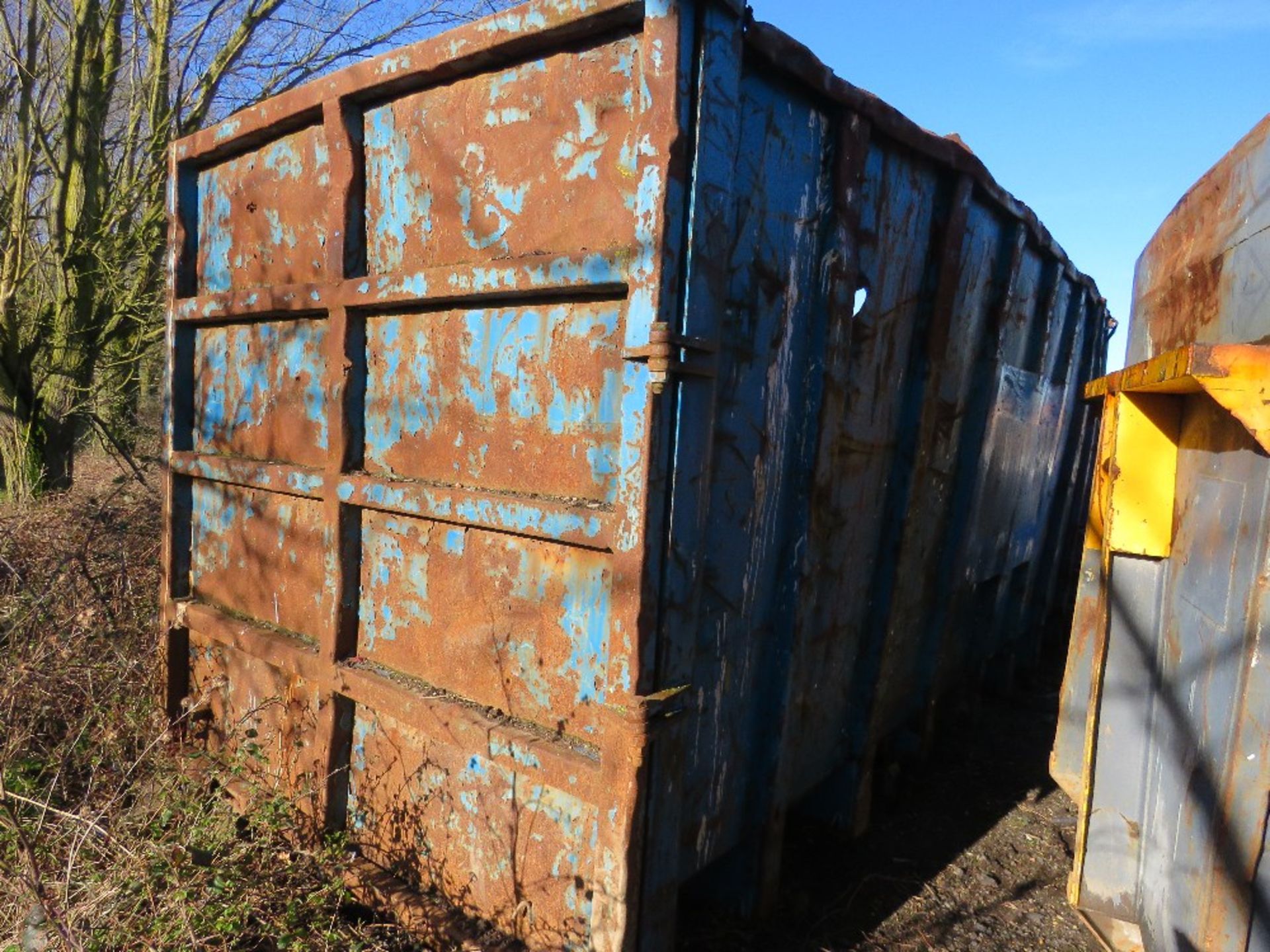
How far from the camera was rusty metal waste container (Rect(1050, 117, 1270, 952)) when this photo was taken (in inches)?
56.7

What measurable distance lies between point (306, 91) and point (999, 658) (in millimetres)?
4773

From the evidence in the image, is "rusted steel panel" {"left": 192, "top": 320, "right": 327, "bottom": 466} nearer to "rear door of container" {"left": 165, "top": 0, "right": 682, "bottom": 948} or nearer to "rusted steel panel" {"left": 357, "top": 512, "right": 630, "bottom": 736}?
"rear door of container" {"left": 165, "top": 0, "right": 682, "bottom": 948}

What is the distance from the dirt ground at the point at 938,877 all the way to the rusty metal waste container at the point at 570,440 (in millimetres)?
176

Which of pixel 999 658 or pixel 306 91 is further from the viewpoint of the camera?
pixel 999 658

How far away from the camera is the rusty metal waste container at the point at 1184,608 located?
144 centimetres

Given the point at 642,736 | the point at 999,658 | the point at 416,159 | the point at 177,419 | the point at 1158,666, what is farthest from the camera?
the point at 999,658

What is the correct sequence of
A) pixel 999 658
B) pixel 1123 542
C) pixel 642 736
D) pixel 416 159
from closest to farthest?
pixel 642 736, pixel 1123 542, pixel 416 159, pixel 999 658

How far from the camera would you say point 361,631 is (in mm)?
2609

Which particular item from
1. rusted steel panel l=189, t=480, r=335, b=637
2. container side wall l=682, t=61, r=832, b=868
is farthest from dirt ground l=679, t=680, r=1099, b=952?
rusted steel panel l=189, t=480, r=335, b=637

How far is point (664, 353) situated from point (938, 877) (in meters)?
2.31

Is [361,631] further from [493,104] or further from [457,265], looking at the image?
[493,104]

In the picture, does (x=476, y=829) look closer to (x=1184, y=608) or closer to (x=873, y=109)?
(x=1184, y=608)

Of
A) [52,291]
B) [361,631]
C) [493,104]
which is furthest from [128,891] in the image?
→ [52,291]

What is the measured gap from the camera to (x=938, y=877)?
9.72ft
